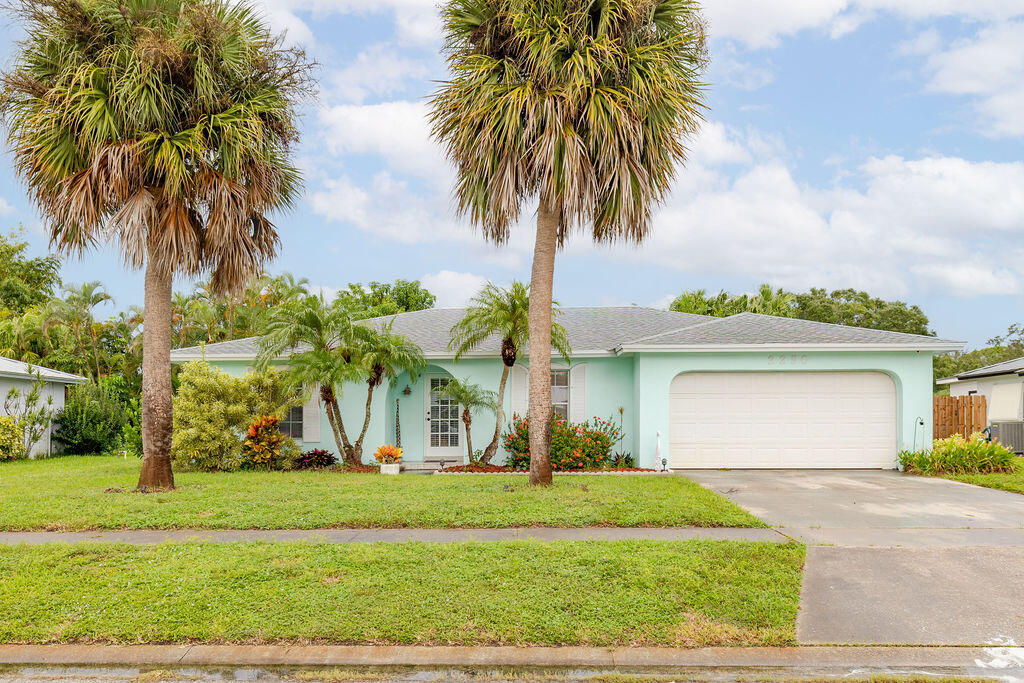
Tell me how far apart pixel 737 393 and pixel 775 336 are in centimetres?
153

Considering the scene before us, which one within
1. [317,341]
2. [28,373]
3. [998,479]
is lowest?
[998,479]

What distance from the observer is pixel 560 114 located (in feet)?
34.8

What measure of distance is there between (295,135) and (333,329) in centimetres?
410

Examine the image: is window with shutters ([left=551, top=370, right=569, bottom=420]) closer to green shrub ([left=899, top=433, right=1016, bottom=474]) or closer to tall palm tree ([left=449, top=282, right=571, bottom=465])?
tall palm tree ([left=449, top=282, right=571, bottom=465])

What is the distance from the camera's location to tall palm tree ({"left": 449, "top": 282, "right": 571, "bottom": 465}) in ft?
46.8

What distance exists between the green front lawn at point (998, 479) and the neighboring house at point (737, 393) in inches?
55.3

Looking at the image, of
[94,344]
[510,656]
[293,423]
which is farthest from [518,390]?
[94,344]

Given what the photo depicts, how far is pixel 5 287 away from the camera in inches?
1189

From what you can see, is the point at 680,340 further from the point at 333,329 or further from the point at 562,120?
the point at 333,329

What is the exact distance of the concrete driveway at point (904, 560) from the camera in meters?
5.46

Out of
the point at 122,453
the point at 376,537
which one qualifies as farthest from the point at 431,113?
the point at 122,453

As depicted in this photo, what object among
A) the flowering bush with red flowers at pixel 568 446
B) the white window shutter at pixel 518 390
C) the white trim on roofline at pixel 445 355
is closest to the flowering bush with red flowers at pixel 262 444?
the white trim on roofline at pixel 445 355

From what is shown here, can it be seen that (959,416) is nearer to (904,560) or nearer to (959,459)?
(959,459)

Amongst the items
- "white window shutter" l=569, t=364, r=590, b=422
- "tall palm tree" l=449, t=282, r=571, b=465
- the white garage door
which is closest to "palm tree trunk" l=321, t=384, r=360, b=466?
"tall palm tree" l=449, t=282, r=571, b=465
